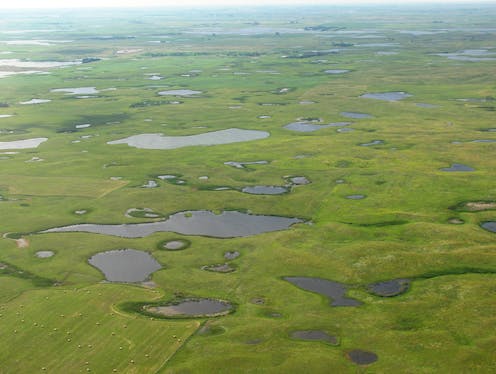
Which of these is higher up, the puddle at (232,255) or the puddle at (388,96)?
the puddle at (388,96)

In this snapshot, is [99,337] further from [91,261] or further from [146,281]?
[91,261]

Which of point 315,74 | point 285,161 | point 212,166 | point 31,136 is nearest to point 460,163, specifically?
point 285,161

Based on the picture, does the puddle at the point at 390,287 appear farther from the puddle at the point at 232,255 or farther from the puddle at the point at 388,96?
the puddle at the point at 388,96

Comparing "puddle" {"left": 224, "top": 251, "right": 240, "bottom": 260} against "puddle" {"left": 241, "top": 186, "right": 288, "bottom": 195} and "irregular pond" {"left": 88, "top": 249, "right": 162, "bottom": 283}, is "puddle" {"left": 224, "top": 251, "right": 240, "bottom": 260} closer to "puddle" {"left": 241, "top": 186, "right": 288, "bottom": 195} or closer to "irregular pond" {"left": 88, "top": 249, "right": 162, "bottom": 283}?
"irregular pond" {"left": 88, "top": 249, "right": 162, "bottom": 283}

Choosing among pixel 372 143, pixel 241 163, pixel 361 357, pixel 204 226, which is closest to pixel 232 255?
pixel 204 226

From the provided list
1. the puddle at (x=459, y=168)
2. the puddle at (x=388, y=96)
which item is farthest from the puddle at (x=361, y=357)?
the puddle at (x=388, y=96)

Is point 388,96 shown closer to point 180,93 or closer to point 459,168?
point 180,93
